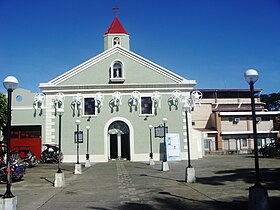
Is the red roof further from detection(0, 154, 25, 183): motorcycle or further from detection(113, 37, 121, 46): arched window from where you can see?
detection(0, 154, 25, 183): motorcycle

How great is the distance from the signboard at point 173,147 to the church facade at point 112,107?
2.36ft

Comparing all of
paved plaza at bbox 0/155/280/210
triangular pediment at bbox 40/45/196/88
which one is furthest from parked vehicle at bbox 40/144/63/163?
paved plaza at bbox 0/155/280/210

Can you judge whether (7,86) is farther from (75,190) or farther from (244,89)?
(244,89)

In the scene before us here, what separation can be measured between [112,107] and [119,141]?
130 inches

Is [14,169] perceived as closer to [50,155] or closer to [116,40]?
[50,155]

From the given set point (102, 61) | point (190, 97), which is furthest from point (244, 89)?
point (102, 61)

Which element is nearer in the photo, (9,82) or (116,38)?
(9,82)

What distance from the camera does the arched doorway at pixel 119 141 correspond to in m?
31.6

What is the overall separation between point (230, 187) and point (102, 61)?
21.7 metres

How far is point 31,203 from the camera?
10.3 metres

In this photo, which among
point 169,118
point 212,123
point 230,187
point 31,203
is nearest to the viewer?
point 31,203

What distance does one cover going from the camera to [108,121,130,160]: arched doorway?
31.6 metres

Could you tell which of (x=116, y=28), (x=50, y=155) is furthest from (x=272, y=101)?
(x=50, y=155)

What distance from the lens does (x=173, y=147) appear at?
29828 millimetres
